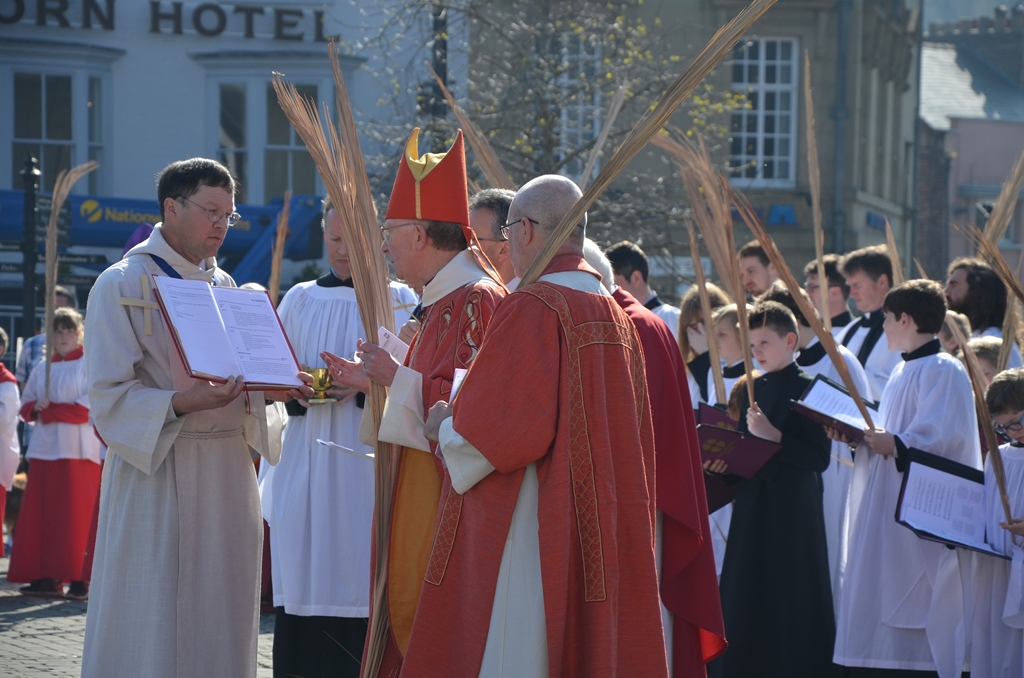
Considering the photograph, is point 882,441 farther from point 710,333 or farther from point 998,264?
point 710,333

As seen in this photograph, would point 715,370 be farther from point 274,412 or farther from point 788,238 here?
point 788,238

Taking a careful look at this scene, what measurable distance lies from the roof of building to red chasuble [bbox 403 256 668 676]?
3272cm

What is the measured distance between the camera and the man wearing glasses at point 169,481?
4562mm

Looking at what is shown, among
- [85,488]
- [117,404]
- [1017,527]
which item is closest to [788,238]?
[85,488]

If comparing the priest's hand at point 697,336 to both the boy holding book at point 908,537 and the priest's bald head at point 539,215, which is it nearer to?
the boy holding book at point 908,537

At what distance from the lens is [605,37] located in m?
14.7

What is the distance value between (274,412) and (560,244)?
4.94 ft

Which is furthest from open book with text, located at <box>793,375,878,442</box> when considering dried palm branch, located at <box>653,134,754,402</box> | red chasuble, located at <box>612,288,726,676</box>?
red chasuble, located at <box>612,288,726,676</box>

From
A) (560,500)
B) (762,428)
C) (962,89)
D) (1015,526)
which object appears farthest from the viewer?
(962,89)

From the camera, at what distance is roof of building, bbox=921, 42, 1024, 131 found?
1457 inches

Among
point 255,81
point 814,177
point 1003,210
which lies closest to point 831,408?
point 814,177

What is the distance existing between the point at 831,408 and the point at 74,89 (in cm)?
1567

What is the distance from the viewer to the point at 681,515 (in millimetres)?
4863

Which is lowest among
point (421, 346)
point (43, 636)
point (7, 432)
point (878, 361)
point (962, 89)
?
point (43, 636)
